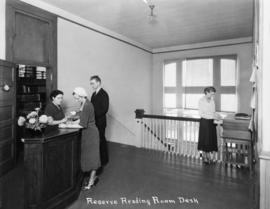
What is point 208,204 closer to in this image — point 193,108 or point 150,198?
point 150,198

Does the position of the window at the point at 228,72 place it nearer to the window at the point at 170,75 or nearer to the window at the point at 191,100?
the window at the point at 191,100

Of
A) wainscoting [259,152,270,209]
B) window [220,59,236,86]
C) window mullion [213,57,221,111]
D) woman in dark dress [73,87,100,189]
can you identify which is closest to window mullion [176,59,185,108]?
window mullion [213,57,221,111]

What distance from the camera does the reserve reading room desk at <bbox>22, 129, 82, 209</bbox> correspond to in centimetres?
212

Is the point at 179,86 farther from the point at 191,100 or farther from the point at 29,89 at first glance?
the point at 29,89

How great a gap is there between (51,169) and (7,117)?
131cm

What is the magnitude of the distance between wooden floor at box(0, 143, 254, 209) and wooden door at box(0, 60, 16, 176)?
243mm

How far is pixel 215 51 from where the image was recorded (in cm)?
616

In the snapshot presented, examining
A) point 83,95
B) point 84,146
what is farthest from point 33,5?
point 84,146

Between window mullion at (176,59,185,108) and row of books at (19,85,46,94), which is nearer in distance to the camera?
row of books at (19,85,46,94)

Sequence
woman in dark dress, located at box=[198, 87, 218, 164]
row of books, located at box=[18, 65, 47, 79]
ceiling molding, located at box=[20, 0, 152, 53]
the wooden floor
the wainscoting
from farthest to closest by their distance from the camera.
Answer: row of books, located at box=[18, 65, 47, 79] → woman in dark dress, located at box=[198, 87, 218, 164] → ceiling molding, located at box=[20, 0, 152, 53] → the wooden floor → the wainscoting

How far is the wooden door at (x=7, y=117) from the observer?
9.25ft

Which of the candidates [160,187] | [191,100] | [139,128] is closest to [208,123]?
[160,187]

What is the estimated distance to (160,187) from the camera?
9.93ft

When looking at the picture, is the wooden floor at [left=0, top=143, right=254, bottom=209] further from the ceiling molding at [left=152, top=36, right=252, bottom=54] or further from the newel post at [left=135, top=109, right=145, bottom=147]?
the ceiling molding at [left=152, top=36, right=252, bottom=54]
